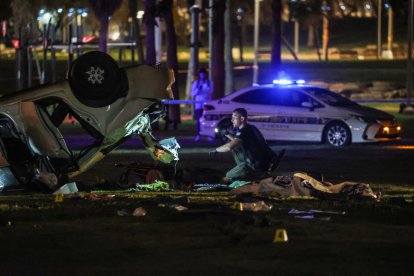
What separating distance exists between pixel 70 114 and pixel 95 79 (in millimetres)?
668

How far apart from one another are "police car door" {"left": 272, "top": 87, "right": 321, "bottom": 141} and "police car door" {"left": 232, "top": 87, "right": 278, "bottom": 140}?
0.50ft

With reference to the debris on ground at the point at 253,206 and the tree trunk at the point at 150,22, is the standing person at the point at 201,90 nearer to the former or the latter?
the tree trunk at the point at 150,22

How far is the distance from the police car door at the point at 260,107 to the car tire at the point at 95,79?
11.9 metres

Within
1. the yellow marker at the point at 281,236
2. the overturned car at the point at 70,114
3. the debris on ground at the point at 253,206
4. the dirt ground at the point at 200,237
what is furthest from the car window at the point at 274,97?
the yellow marker at the point at 281,236

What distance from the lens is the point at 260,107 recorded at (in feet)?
86.1

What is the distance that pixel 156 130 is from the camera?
31203mm

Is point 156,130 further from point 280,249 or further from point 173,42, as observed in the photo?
point 280,249

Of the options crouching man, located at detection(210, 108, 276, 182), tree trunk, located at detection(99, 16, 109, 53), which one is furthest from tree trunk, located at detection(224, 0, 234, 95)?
crouching man, located at detection(210, 108, 276, 182)

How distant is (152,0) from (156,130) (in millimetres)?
4754

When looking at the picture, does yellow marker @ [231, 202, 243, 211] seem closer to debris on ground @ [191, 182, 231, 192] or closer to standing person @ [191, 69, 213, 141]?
debris on ground @ [191, 182, 231, 192]

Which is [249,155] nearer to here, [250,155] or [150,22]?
[250,155]

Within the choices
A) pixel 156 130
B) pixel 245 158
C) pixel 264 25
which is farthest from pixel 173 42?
pixel 264 25

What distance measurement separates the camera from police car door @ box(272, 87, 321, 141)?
25.8 meters

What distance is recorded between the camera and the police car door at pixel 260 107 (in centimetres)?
2605
